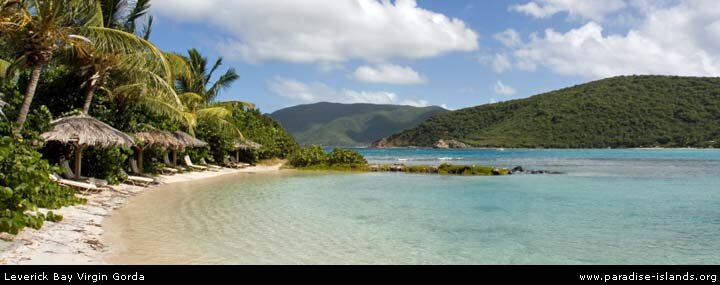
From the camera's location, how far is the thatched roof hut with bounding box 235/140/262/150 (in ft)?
97.2

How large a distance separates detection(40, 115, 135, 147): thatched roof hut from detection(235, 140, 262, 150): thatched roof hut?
51.3 ft

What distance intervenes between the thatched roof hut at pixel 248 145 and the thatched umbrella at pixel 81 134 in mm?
15634

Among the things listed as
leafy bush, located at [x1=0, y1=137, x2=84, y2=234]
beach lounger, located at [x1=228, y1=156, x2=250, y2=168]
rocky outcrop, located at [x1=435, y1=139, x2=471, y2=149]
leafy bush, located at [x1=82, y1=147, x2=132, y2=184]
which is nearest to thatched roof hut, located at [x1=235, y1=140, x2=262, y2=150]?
beach lounger, located at [x1=228, y1=156, x2=250, y2=168]

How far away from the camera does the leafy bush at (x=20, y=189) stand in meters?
6.88

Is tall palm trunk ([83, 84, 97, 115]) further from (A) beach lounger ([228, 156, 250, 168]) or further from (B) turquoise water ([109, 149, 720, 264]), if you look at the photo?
(A) beach lounger ([228, 156, 250, 168])

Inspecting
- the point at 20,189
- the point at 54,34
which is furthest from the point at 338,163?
the point at 20,189

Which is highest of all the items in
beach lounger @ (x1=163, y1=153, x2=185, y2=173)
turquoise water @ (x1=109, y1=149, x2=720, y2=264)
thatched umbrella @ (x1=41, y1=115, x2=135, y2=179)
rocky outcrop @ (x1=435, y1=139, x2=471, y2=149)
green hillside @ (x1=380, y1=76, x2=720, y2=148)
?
green hillside @ (x1=380, y1=76, x2=720, y2=148)

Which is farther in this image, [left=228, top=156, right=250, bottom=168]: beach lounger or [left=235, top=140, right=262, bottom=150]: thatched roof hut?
Result: [left=235, top=140, right=262, bottom=150]: thatched roof hut

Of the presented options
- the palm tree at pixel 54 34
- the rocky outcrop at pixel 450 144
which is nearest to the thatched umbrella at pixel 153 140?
the palm tree at pixel 54 34

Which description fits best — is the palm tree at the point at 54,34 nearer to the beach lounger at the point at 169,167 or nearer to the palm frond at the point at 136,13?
the palm frond at the point at 136,13

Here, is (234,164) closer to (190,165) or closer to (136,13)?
(190,165)

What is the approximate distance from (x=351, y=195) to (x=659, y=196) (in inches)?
375
